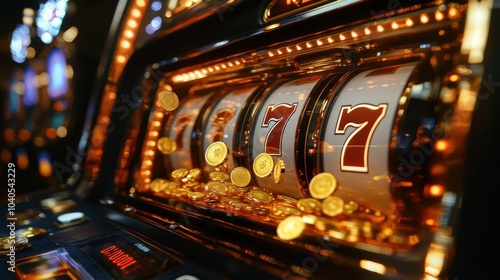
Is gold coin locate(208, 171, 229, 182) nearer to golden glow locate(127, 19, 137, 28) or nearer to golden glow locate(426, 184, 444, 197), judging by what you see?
golden glow locate(426, 184, 444, 197)

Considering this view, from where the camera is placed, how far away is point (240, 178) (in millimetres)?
1538

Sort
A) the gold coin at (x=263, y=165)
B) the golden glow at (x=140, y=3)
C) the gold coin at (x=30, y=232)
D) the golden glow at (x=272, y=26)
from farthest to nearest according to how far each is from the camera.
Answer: the golden glow at (x=140, y=3) < the gold coin at (x=30, y=232) < the gold coin at (x=263, y=165) < the golden glow at (x=272, y=26)

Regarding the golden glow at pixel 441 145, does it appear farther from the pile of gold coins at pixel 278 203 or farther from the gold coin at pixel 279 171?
the gold coin at pixel 279 171

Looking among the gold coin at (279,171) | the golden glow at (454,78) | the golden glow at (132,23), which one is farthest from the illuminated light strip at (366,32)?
the golden glow at (132,23)

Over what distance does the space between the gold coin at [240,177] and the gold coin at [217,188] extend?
0.15 ft

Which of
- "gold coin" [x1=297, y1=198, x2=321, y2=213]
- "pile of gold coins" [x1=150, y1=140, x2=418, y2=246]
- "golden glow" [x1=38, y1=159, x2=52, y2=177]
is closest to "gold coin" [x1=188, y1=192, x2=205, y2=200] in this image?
"pile of gold coins" [x1=150, y1=140, x2=418, y2=246]

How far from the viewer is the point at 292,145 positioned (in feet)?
4.61

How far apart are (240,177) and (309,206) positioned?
423 mm

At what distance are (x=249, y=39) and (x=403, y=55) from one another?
57cm

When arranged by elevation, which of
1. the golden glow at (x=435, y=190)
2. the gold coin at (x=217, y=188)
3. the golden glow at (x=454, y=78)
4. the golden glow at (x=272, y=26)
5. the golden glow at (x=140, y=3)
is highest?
the golden glow at (x=140, y=3)

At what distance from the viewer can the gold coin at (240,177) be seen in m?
1.53

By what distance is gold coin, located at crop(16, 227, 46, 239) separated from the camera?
154 centimetres

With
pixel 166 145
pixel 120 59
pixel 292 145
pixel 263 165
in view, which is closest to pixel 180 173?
pixel 166 145

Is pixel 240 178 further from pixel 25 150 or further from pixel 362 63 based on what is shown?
pixel 25 150
